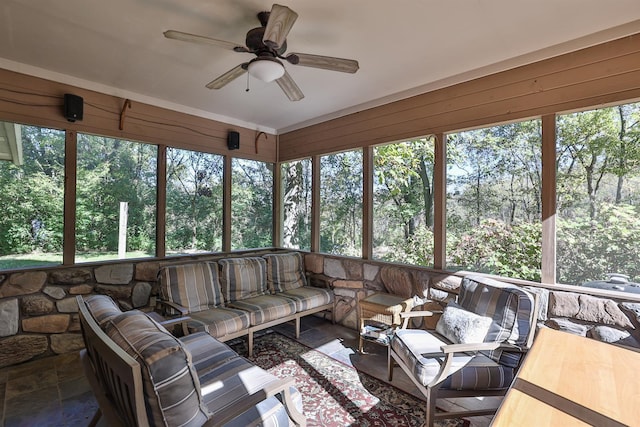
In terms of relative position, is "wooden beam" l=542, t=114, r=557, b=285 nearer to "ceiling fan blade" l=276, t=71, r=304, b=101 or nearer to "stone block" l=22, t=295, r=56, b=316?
"ceiling fan blade" l=276, t=71, r=304, b=101

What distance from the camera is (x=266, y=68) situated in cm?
209

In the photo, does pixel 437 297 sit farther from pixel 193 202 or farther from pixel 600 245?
pixel 193 202

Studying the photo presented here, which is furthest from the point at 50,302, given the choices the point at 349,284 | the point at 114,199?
the point at 349,284

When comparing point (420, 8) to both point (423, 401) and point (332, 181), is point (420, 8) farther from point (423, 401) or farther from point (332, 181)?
point (423, 401)

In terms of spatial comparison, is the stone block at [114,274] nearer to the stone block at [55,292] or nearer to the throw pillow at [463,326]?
the stone block at [55,292]

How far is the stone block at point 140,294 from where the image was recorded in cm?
344

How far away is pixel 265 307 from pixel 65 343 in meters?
2.06

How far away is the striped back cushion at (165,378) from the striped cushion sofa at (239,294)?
1.58 m

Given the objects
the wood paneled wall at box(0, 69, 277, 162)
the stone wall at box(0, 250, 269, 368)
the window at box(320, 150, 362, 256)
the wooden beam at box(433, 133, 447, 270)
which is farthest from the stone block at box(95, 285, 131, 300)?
the wooden beam at box(433, 133, 447, 270)

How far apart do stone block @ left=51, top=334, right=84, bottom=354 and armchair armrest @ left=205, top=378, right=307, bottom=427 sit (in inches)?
106

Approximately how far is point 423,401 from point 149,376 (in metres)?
2.11

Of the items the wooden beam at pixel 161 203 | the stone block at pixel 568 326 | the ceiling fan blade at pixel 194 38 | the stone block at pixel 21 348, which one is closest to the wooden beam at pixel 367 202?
the stone block at pixel 568 326

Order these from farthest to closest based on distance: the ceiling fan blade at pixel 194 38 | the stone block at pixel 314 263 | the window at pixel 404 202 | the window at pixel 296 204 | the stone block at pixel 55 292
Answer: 1. the window at pixel 296 204
2. the stone block at pixel 314 263
3. the window at pixel 404 202
4. the stone block at pixel 55 292
5. the ceiling fan blade at pixel 194 38

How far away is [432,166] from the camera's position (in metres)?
3.30
